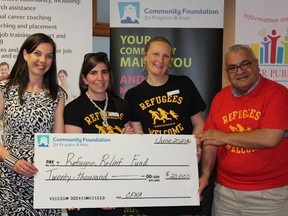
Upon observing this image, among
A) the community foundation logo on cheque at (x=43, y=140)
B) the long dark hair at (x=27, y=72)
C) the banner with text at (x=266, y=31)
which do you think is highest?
the banner with text at (x=266, y=31)

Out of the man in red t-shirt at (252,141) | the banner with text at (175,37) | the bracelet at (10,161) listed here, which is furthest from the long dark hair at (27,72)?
the banner with text at (175,37)

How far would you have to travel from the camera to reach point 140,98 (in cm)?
317

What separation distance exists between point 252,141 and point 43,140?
1.41 metres

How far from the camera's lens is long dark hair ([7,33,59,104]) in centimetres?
282

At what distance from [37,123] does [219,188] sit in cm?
141

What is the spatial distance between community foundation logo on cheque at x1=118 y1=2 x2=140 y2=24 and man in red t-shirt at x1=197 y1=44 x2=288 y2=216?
1.73 metres

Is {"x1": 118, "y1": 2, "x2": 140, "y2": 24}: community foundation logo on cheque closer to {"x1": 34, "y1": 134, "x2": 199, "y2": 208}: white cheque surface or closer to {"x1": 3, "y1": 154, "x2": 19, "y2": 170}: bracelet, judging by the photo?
{"x1": 34, "y1": 134, "x2": 199, "y2": 208}: white cheque surface

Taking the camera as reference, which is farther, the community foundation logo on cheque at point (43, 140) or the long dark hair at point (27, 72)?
the long dark hair at point (27, 72)

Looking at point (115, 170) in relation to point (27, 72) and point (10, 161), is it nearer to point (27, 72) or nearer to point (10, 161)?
point (10, 161)

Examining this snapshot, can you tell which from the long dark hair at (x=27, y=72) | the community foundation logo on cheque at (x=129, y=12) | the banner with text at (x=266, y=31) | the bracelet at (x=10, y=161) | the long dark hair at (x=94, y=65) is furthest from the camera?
the banner with text at (x=266, y=31)

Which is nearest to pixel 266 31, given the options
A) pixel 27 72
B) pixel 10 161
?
pixel 27 72

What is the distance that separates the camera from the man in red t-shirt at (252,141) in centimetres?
267

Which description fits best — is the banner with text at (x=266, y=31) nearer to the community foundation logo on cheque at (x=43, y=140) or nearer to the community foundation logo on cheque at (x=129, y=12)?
the community foundation logo on cheque at (x=129, y=12)

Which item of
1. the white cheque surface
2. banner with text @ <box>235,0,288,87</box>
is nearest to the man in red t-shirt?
the white cheque surface
